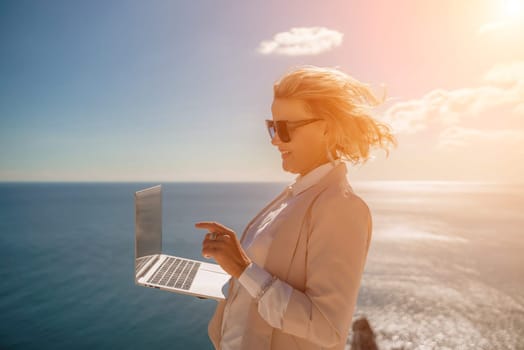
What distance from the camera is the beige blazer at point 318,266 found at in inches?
51.3

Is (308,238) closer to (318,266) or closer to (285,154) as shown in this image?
(318,266)

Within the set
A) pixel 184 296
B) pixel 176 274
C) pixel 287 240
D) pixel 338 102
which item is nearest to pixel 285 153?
pixel 338 102

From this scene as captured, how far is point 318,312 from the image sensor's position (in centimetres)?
131

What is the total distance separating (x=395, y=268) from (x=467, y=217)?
79.9m

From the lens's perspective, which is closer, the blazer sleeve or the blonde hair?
the blazer sleeve

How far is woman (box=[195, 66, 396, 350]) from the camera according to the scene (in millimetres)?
1315

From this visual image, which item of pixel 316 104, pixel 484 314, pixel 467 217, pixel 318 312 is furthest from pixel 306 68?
pixel 467 217

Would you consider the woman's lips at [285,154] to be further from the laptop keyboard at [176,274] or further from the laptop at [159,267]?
the laptop keyboard at [176,274]

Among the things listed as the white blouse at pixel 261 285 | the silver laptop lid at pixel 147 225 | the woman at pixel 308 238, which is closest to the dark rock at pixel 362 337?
the silver laptop lid at pixel 147 225

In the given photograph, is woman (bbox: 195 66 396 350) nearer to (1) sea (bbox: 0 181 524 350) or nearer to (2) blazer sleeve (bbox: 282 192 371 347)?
(2) blazer sleeve (bbox: 282 192 371 347)

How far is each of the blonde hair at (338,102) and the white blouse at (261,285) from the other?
15cm

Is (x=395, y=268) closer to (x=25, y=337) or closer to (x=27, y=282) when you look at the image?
(x=25, y=337)

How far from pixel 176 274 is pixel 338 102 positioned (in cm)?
153

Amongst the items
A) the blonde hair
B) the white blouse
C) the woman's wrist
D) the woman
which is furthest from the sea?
the woman's wrist
